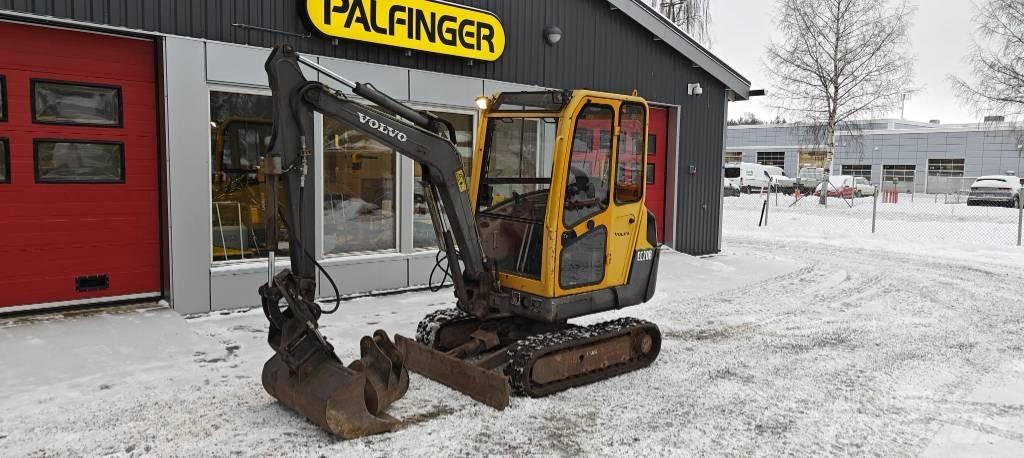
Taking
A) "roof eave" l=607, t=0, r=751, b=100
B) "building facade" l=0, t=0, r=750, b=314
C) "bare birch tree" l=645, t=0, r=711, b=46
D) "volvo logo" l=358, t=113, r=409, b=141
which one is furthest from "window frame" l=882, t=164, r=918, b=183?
"volvo logo" l=358, t=113, r=409, b=141

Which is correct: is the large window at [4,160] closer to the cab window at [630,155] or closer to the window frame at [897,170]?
the cab window at [630,155]

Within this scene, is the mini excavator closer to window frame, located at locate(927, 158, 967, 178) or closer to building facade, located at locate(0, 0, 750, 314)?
building facade, located at locate(0, 0, 750, 314)

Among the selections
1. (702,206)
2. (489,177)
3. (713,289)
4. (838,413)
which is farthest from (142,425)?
(702,206)

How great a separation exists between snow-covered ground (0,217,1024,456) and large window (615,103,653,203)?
1519mm

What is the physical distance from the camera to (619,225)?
590 centimetres

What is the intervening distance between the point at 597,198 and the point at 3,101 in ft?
18.6

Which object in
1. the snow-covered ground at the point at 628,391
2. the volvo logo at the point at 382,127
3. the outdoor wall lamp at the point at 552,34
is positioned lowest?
the snow-covered ground at the point at 628,391

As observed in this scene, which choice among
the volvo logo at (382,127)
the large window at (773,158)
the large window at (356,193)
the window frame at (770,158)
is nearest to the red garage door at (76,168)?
the large window at (356,193)

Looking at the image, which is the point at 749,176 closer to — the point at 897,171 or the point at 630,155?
the point at 897,171

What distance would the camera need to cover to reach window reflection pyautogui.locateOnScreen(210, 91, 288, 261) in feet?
26.1

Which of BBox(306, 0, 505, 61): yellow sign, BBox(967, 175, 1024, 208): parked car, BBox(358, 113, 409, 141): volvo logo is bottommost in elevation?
BBox(967, 175, 1024, 208): parked car

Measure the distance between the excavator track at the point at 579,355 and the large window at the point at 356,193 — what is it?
4.11 m

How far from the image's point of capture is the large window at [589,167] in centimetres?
554

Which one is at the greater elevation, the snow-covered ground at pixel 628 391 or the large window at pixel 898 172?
the large window at pixel 898 172
